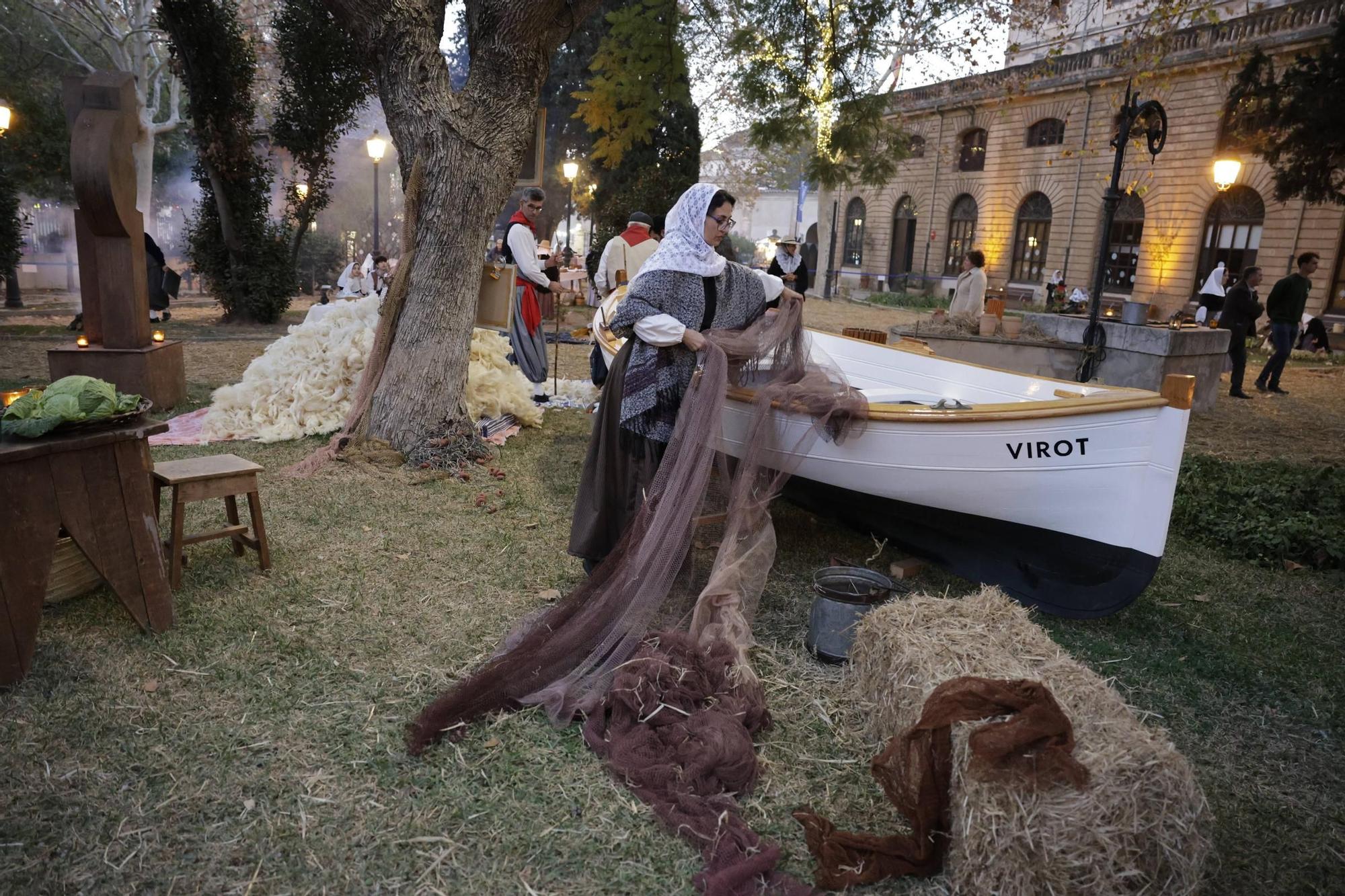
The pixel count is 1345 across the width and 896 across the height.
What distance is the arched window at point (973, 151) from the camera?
105 ft

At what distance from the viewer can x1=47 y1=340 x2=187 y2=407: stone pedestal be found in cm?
713

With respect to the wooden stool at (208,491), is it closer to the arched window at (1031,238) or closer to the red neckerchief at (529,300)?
the red neckerchief at (529,300)

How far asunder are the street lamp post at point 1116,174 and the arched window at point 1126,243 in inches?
749

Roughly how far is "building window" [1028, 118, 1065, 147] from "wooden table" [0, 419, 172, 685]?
3205 cm

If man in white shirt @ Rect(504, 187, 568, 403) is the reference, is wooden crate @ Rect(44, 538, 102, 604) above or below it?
below

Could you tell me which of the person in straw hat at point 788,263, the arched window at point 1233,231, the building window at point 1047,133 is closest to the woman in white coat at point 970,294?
the person in straw hat at point 788,263

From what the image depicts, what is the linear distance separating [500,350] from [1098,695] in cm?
653

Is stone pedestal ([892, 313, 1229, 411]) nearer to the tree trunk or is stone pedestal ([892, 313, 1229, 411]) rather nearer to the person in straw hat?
the person in straw hat

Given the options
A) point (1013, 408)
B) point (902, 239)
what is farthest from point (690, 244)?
point (902, 239)

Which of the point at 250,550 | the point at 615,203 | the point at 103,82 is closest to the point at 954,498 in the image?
the point at 250,550

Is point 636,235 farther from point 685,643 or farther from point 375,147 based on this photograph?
point 375,147

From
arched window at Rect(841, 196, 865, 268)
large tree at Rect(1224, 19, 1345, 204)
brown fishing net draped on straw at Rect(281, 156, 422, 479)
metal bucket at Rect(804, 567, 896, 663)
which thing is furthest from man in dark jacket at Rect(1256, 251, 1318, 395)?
arched window at Rect(841, 196, 865, 268)

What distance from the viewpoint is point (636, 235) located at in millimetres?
9297

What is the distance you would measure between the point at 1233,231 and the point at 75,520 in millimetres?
28660
